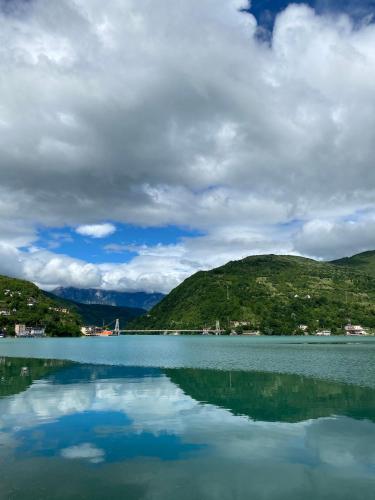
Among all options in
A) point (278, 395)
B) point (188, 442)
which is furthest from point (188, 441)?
point (278, 395)

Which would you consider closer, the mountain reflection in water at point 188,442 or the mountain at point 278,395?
the mountain reflection in water at point 188,442

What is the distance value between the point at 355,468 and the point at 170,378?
150 ft

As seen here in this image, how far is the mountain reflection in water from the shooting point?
22.6 metres

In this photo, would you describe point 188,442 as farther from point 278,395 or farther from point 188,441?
point 278,395

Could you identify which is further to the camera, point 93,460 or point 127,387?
point 127,387

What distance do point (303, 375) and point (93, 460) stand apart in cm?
5063

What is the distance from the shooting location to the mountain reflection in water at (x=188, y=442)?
22.6 meters

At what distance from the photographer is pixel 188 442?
31125 millimetres

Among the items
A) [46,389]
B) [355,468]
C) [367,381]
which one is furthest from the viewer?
[367,381]

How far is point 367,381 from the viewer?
6156cm

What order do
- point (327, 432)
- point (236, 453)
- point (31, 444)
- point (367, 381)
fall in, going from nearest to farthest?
point (236, 453) → point (31, 444) → point (327, 432) → point (367, 381)

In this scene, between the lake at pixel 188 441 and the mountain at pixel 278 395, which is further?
the mountain at pixel 278 395

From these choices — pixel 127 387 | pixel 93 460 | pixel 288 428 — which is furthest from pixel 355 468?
pixel 127 387

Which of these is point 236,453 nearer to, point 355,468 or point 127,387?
point 355,468
